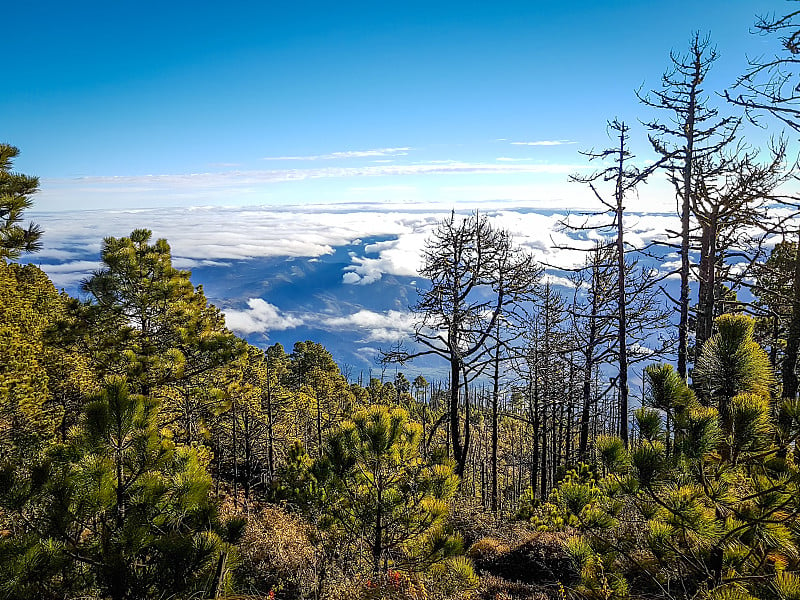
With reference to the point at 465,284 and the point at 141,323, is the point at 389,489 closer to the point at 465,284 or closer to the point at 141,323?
the point at 465,284

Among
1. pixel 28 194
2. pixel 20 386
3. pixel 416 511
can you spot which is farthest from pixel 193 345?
pixel 416 511

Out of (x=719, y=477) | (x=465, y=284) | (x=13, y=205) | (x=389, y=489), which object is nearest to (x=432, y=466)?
(x=389, y=489)

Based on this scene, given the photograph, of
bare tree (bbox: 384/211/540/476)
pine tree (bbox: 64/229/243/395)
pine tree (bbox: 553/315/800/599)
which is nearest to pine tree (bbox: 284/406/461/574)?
pine tree (bbox: 553/315/800/599)

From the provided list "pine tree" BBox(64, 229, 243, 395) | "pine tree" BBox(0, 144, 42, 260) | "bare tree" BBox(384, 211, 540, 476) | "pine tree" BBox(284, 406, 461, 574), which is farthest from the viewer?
"pine tree" BBox(64, 229, 243, 395)

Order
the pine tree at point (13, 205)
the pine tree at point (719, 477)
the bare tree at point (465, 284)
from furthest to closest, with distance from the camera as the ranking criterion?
the bare tree at point (465, 284)
the pine tree at point (13, 205)
the pine tree at point (719, 477)

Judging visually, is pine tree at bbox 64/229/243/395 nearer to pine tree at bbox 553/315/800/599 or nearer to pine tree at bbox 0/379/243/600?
pine tree at bbox 0/379/243/600

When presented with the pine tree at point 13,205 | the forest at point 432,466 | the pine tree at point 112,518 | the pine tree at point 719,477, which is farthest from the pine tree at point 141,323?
the pine tree at point 719,477

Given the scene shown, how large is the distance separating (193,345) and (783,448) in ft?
46.4

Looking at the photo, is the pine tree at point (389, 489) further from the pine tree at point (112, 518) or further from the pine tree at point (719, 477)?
the pine tree at point (719, 477)

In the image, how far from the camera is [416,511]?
605cm

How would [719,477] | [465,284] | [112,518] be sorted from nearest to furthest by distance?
[719,477] → [112,518] → [465,284]

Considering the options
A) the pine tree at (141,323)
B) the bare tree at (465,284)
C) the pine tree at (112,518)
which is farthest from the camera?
the pine tree at (141,323)

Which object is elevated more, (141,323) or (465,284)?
(465,284)

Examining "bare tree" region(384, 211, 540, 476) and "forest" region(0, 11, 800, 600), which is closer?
"forest" region(0, 11, 800, 600)
